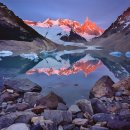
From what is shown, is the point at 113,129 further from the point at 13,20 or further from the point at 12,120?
the point at 13,20

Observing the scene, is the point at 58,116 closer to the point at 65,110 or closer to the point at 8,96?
the point at 65,110

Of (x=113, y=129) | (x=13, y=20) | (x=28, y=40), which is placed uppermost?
(x=13, y=20)

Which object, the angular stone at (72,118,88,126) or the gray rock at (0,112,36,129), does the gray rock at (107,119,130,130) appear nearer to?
the angular stone at (72,118,88,126)

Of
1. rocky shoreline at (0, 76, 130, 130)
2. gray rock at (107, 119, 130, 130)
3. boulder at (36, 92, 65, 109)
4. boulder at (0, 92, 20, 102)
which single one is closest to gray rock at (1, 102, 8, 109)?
rocky shoreline at (0, 76, 130, 130)

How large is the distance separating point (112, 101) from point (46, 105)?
8.76ft

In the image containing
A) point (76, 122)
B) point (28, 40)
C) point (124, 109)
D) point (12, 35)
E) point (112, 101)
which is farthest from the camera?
point (28, 40)

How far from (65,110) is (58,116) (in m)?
1.10

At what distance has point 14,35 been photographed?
254 ft

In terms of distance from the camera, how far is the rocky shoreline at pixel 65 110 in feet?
22.8

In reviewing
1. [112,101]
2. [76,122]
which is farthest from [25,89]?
[76,122]

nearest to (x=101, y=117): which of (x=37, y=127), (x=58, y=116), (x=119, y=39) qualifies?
(x=58, y=116)

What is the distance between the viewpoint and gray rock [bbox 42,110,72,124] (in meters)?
7.28

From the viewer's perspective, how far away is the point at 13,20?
8375 centimetres

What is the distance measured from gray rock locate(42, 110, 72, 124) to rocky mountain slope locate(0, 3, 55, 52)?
55977 millimetres
